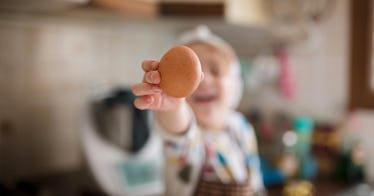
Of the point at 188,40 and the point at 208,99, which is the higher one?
the point at 188,40

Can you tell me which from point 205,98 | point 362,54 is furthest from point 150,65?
point 362,54

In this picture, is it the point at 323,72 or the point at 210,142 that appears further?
the point at 323,72

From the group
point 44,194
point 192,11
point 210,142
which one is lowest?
point 44,194

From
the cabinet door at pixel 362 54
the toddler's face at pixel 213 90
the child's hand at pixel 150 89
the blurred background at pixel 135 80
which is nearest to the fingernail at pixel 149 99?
the child's hand at pixel 150 89

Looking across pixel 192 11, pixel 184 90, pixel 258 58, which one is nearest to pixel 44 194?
pixel 192 11

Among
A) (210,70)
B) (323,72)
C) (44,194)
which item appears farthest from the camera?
(323,72)

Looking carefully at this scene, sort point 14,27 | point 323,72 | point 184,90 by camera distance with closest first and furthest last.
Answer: point 184,90
point 14,27
point 323,72

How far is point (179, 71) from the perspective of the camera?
43cm

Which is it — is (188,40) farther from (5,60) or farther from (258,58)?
(258,58)

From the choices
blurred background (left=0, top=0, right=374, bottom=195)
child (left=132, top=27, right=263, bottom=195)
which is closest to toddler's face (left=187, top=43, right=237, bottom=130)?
child (left=132, top=27, right=263, bottom=195)

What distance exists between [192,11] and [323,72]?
2.14ft

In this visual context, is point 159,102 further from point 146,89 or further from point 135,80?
point 135,80

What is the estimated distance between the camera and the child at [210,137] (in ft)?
2.24

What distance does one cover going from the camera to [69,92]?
4.09 ft
